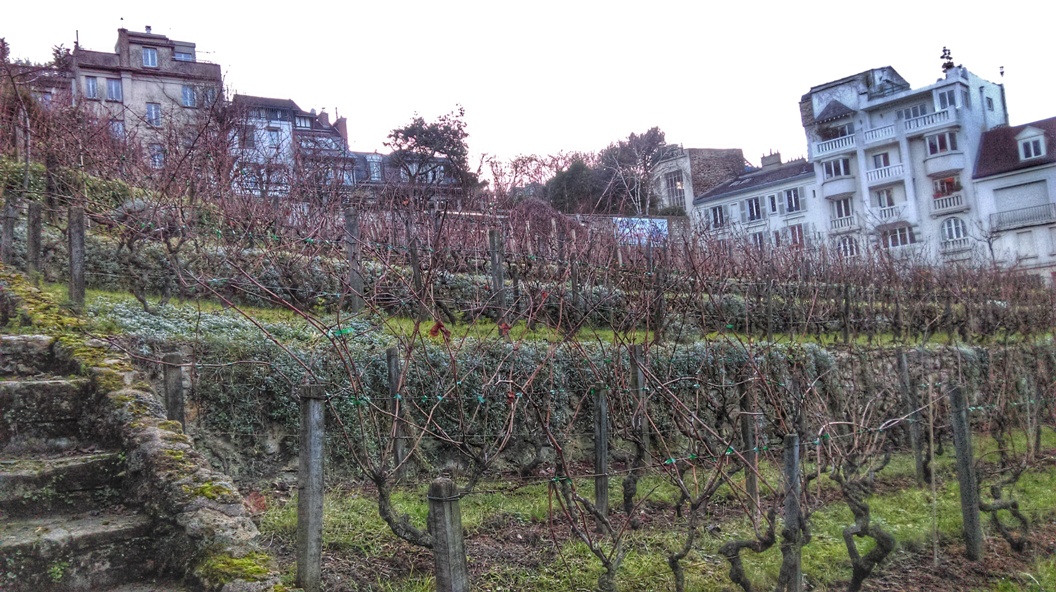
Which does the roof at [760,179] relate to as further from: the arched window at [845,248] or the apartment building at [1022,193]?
the arched window at [845,248]

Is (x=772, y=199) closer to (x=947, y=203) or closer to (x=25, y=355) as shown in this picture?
(x=947, y=203)

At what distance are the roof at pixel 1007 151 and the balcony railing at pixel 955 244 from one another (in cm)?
375

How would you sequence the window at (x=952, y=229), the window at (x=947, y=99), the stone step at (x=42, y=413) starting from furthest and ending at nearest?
the window at (x=947, y=99)
the window at (x=952, y=229)
the stone step at (x=42, y=413)

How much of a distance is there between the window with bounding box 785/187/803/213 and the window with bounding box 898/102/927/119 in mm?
6399

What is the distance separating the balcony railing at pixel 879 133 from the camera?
38.3 m

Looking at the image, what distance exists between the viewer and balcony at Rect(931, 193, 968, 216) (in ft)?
118

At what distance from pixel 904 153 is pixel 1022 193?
18.2 feet

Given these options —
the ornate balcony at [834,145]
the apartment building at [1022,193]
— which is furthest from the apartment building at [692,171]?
the apartment building at [1022,193]

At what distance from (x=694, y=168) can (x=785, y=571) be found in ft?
144

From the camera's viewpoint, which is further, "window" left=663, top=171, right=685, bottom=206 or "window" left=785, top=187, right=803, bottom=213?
"window" left=663, top=171, right=685, bottom=206

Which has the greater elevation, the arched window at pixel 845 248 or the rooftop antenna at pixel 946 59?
the rooftop antenna at pixel 946 59

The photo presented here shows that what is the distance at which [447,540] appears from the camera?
3291 mm

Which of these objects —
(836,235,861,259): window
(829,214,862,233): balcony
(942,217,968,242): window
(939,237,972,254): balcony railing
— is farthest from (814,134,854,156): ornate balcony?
(836,235,861,259): window

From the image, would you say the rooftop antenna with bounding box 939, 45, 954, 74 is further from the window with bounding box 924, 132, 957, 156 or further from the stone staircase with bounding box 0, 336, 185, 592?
the stone staircase with bounding box 0, 336, 185, 592
